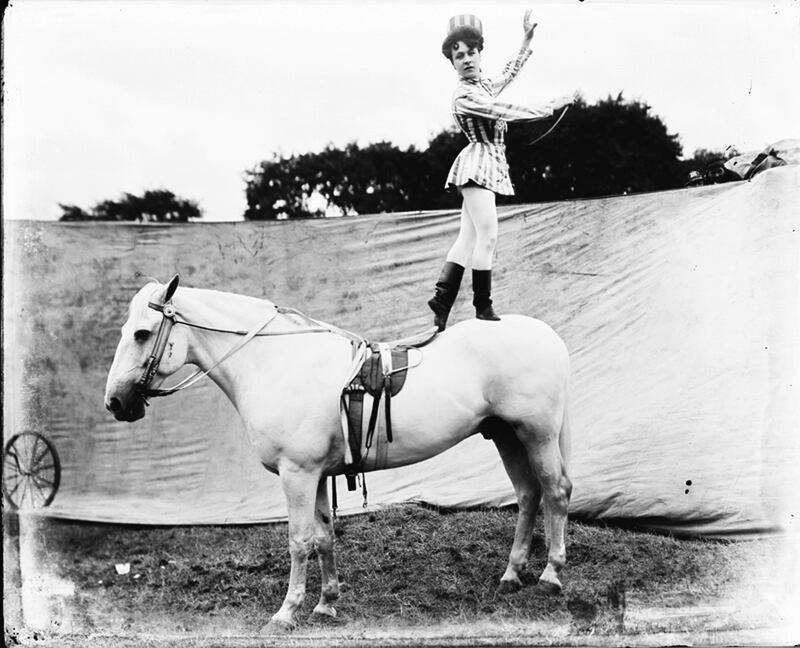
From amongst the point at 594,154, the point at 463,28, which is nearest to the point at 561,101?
the point at 463,28

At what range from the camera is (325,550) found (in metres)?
5.05

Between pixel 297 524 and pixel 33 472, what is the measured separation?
11.7 feet

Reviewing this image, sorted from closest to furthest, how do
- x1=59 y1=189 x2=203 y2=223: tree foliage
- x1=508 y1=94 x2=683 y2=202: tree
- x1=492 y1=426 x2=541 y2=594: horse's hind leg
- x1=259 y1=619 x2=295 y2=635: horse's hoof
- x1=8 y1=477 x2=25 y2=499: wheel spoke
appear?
x1=259 y1=619 x2=295 y2=635: horse's hoof, x1=492 y1=426 x2=541 y2=594: horse's hind leg, x1=8 y1=477 x2=25 y2=499: wheel spoke, x1=59 y1=189 x2=203 y2=223: tree foliage, x1=508 y1=94 x2=683 y2=202: tree

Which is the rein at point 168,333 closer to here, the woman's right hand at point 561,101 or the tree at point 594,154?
the woman's right hand at point 561,101

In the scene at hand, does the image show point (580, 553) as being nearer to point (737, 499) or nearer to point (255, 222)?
point (737, 499)

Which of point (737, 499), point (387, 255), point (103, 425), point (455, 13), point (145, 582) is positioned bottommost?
point (145, 582)

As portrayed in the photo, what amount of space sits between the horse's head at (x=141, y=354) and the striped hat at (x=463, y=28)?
2161 millimetres

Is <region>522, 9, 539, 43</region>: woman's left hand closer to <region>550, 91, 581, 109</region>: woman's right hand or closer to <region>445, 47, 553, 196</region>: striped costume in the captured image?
<region>445, 47, 553, 196</region>: striped costume

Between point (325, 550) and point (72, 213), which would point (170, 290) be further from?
point (72, 213)

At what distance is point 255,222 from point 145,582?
120 inches

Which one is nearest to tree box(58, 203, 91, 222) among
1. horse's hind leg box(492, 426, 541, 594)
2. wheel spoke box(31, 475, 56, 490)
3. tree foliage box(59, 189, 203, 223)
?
tree foliage box(59, 189, 203, 223)

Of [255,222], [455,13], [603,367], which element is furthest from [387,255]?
[455,13]

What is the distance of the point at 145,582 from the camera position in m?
6.34

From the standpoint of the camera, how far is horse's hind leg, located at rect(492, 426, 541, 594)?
5.11 m
